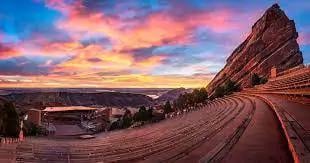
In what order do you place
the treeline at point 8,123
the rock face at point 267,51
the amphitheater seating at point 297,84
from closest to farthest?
1. the amphitheater seating at point 297,84
2. the treeline at point 8,123
3. the rock face at point 267,51

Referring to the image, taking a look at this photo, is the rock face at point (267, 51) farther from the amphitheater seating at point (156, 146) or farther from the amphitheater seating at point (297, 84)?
the amphitheater seating at point (156, 146)

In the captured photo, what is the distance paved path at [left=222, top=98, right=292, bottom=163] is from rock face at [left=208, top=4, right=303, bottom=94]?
77602mm

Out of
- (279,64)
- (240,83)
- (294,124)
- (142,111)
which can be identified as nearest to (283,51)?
(279,64)

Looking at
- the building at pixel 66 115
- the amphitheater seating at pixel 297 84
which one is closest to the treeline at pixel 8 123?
the amphitheater seating at pixel 297 84

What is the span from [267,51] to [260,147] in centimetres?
9289

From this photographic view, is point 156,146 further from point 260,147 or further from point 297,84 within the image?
point 297,84

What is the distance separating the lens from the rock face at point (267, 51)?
93.4 metres

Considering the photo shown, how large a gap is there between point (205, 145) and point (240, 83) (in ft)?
280

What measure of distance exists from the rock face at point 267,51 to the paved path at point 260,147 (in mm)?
77602

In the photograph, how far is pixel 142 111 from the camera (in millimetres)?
72312

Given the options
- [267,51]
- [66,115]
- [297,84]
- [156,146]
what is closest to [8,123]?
[156,146]

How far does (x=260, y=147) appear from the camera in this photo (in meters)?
9.88

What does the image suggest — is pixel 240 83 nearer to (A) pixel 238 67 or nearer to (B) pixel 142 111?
(A) pixel 238 67

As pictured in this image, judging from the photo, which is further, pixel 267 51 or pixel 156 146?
pixel 267 51
